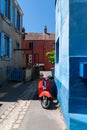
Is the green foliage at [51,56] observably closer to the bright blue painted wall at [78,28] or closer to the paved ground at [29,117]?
the paved ground at [29,117]

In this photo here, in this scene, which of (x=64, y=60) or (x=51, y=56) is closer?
(x=64, y=60)

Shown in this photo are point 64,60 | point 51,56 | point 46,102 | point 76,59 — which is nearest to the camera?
point 76,59

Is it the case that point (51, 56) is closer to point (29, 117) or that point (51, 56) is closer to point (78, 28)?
point (29, 117)

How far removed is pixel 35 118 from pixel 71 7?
3.51 m

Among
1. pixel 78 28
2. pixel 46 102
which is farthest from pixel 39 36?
pixel 78 28

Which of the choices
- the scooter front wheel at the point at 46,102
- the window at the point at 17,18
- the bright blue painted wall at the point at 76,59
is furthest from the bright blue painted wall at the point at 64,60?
the window at the point at 17,18

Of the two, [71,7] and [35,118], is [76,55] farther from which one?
[35,118]

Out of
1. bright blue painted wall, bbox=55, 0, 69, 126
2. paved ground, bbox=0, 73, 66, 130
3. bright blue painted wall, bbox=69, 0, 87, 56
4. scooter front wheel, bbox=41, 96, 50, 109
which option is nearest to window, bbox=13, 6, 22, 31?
paved ground, bbox=0, 73, 66, 130

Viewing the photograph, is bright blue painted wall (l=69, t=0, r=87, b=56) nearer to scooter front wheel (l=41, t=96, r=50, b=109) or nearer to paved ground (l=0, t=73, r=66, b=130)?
paved ground (l=0, t=73, r=66, b=130)

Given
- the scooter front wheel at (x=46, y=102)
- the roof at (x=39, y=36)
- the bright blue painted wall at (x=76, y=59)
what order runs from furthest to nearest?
1. the roof at (x=39, y=36)
2. the scooter front wheel at (x=46, y=102)
3. the bright blue painted wall at (x=76, y=59)

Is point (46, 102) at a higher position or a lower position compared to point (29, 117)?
higher

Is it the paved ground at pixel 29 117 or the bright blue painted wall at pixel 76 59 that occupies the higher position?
the bright blue painted wall at pixel 76 59

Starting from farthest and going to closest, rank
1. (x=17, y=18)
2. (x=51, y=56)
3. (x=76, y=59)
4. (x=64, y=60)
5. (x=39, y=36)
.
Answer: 1. (x=39, y=36)
2. (x=51, y=56)
3. (x=17, y=18)
4. (x=64, y=60)
5. (x=76, y=59)

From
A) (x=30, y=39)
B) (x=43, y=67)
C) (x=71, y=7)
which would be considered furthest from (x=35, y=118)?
(x=30, y=39)
